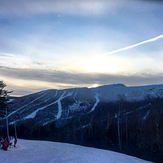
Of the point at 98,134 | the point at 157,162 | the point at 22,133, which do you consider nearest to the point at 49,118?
the point at 22,133

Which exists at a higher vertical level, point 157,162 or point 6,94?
point 6,94

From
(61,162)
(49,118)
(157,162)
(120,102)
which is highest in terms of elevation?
(120,102)

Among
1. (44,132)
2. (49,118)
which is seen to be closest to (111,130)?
(44,132)

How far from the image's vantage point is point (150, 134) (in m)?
35.1

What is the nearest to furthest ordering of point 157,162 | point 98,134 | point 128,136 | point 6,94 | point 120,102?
point 157,162 → point 6,94 → point 120,102 → point 128,136 → point 98,134

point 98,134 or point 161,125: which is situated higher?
point 161,125

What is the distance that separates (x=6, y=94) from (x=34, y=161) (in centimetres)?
1744

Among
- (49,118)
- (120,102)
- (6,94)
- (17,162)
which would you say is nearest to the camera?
(17,162)

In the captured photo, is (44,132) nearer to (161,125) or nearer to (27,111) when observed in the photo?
(161,125)

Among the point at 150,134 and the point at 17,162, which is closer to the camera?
the point at 17,162

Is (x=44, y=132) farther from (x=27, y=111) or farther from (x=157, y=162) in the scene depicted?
(x=27, y=111)

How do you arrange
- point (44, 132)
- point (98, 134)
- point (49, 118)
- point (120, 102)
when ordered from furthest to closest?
point (49, 118) < point (44, 132) < point (98, 134) < point (120, 102)

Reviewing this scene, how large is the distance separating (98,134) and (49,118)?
123 metres

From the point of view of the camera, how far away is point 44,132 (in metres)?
58.7
